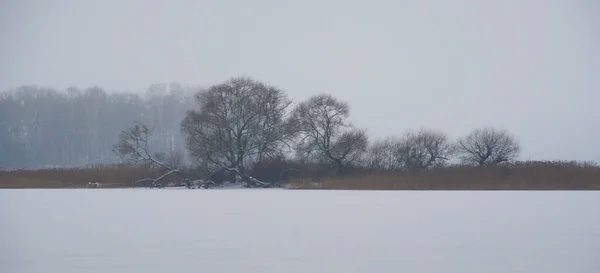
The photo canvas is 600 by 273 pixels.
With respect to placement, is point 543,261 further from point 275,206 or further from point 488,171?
point 488,171

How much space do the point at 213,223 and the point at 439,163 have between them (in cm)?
2273

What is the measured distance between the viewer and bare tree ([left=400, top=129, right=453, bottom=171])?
33.9 meters

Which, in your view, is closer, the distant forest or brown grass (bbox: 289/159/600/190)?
brown grass (bbox: 289/159/600/190)

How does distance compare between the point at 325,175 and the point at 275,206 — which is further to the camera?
the point at 325,175

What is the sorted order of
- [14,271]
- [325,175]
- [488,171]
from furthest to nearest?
[325,175], [488,171], [14,271]

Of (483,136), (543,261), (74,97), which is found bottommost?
(543,261)

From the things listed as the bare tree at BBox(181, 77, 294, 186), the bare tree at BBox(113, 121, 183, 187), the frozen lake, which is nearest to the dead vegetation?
the bare tree at BBox(113, 121, 183, 187)

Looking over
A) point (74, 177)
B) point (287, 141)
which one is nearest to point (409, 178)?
point (287, 141)

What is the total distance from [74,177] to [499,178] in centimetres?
2008

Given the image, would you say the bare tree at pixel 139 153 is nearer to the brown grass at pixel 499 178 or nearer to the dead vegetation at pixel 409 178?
the dead vegetation at pixel 409 178

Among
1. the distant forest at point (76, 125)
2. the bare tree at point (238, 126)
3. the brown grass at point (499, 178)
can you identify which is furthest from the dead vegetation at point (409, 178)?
the distant forest at point (76, 125)

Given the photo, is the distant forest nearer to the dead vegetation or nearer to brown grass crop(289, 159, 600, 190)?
the dead vegetation

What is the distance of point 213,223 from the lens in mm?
13055

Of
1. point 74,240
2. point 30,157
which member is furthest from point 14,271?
point 30,157
